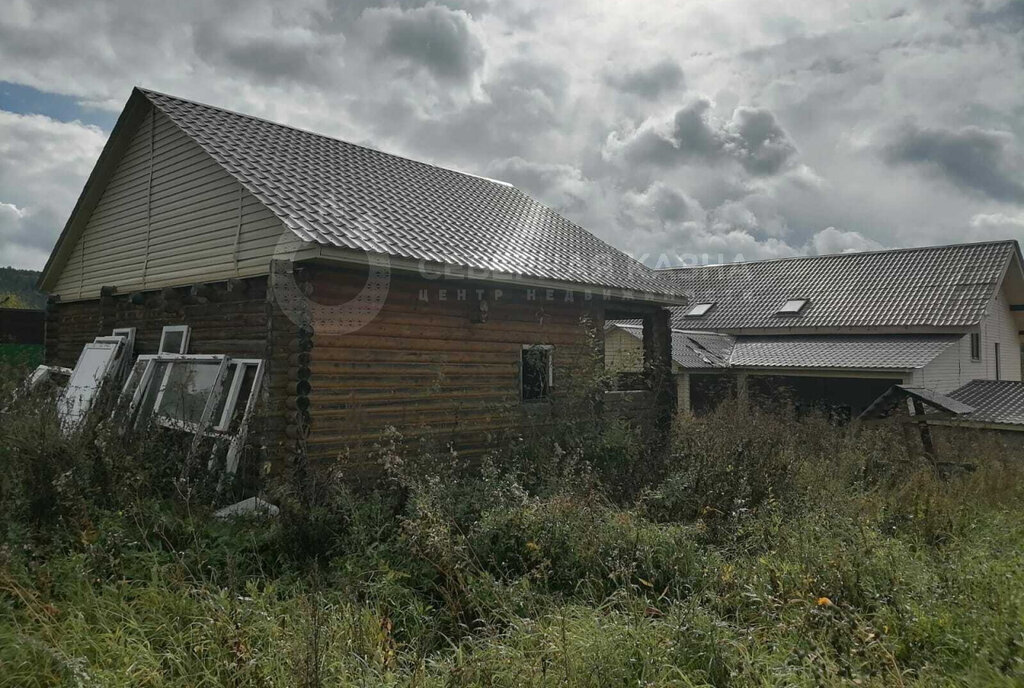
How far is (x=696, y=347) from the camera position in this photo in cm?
1998

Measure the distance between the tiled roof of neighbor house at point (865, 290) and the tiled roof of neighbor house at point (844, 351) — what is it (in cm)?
46

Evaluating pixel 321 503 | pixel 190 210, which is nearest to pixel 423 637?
pixel 321 503

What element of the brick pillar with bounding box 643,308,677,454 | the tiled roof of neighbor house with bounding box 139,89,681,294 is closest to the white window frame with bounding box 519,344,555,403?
the tiled roof of neighbor house with bounding box 139,89,681,294

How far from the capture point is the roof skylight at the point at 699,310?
79.9 feet

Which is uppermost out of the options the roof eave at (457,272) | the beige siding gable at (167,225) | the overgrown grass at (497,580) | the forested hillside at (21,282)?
the forested hillside at (21,282)

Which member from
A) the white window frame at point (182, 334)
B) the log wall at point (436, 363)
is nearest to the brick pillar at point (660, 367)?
the log wall at point (436, 363)

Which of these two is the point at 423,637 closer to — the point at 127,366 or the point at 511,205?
the point at 127,366

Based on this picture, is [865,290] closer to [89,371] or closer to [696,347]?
[696,347]

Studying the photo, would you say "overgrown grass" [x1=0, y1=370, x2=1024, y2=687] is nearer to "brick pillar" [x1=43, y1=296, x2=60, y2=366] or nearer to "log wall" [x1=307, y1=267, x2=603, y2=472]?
"log wall" [x1=307, y1=267, x2=603, y2=472]

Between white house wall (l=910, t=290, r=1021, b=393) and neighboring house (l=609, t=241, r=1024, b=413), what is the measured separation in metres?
0.04

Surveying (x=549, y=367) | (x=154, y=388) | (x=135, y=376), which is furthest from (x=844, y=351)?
(x=135, y=376)

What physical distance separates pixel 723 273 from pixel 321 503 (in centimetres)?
2427

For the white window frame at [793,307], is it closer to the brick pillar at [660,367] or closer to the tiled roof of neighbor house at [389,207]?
the tiled roof of neighbor house at [389,207]

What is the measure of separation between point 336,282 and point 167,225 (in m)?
4.36
